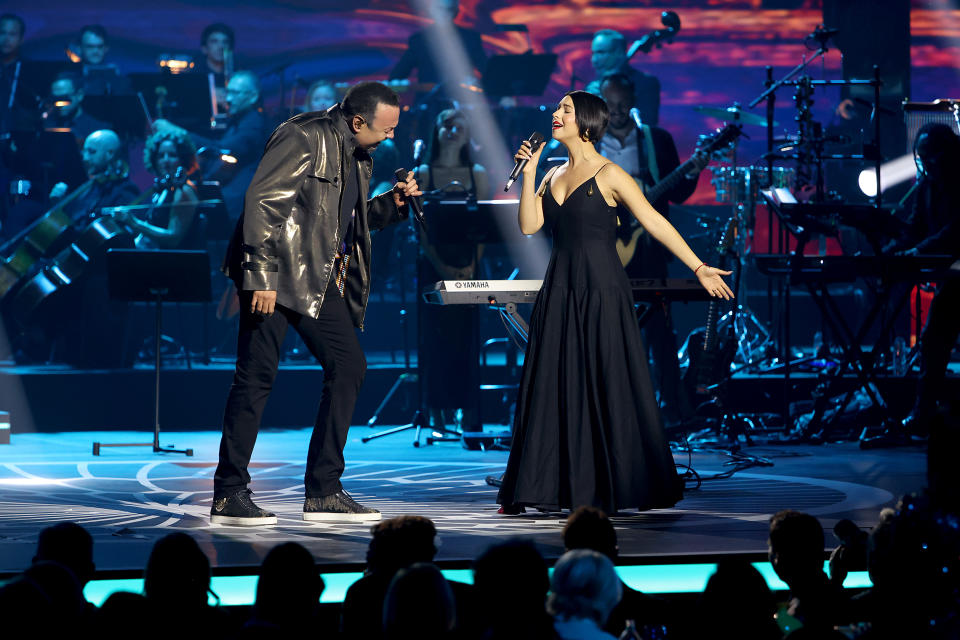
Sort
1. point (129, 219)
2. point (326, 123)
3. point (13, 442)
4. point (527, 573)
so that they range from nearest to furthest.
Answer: point (527, 573), point (326, 123), point (13, 442), point (129, 219)

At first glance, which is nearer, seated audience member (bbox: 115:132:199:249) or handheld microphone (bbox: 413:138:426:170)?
handheld microphone (bbox: 413:138:426:170)

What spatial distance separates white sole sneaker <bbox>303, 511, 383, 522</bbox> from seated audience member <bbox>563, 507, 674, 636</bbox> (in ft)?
4.73

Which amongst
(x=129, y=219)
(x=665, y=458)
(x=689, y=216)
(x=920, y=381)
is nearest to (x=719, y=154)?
(x=920, y=381)

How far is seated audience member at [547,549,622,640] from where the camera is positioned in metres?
2.48

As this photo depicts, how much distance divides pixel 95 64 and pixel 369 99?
26.2 ft

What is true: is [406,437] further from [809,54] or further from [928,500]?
[809,54]

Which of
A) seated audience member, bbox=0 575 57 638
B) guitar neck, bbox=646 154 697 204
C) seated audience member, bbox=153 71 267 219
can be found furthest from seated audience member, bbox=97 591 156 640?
seated audience member, bbox=153 71 267 219

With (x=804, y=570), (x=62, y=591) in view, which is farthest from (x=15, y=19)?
(x=804, y=570)

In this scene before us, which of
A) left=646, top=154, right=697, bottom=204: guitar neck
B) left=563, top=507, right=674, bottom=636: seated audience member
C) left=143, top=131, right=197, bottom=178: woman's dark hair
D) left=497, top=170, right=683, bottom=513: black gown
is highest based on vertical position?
left=143, top=131, right=197, bottom=178: woman's dark hair

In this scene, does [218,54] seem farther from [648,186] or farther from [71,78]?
[648,186]

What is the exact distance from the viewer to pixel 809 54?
11.9 metres

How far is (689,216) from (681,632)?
371 inches

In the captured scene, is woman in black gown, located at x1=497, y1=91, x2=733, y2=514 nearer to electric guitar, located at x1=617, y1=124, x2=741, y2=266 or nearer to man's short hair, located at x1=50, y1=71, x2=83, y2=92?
electric guitar, located at x1=617, y1=124, x2=741, y2=266

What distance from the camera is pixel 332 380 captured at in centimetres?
443
